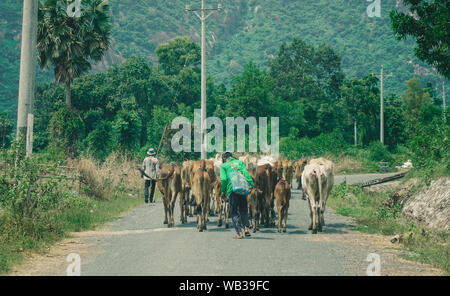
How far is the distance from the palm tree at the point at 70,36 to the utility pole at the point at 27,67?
23.4 meters

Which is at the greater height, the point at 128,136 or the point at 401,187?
the point at 128,136

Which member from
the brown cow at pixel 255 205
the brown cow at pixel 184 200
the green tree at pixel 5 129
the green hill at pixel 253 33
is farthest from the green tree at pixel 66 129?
the green hill at pixel 253 33

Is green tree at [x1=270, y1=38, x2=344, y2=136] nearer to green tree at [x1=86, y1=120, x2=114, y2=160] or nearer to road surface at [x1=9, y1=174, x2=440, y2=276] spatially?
green tree at [x1=86, y1=120, x2=114, y2=160]

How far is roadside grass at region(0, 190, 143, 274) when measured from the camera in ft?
40.7

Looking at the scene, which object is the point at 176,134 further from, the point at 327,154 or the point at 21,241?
the point at 21,241

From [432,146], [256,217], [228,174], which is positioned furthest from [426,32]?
[228,174]

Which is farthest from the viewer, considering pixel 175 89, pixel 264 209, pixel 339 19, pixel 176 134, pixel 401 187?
pixel 339 19

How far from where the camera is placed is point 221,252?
12.1 meters

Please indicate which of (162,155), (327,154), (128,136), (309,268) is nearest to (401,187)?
(309,268)

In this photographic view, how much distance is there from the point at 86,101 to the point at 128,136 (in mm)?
12100

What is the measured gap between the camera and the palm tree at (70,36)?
124ft

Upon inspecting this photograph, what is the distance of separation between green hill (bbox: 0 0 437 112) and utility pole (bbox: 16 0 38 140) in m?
83.2

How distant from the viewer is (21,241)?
13.0m

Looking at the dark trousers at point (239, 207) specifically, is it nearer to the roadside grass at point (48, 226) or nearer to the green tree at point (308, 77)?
the roadside grass at point (48, 226)
